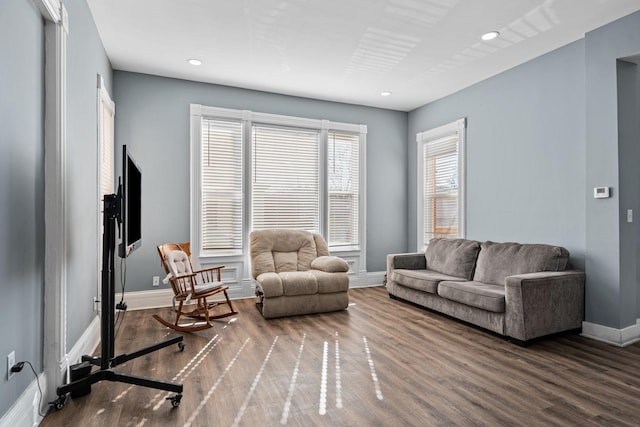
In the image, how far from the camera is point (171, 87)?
486cm

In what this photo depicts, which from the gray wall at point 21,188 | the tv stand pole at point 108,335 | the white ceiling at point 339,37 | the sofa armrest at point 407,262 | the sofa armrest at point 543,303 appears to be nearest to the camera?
the gray wall at point 21,188

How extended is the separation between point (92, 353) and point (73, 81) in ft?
7.49

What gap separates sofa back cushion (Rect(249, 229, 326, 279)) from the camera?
4.74m

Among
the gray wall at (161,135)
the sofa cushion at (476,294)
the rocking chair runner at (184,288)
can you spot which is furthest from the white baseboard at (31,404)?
the sofa cushion at (476,294)

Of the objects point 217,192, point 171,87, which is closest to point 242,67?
point 171,87

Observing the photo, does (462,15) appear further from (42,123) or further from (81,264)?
(81,264)

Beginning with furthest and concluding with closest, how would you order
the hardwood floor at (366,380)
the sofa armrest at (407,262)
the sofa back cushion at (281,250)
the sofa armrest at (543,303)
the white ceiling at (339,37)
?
1. the sofa armrest at (407,262)
2. the sofa back cushion at (281,250)
3. the sofa armrest at (543,303)
4. the white ceiling at (339,37)
5. the hardwood floor at (366,380)

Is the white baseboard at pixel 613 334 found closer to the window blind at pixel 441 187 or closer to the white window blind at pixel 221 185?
the window blind at pixel 441 187

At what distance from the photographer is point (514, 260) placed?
13.1 feet

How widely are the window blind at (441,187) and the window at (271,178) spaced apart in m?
1.08

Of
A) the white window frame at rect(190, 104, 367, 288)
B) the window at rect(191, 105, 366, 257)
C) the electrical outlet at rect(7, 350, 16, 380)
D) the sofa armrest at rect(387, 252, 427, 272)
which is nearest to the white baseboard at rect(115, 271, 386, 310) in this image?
the white window frame at rect(190, 104, 367, 288)

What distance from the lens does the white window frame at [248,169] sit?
4918mm

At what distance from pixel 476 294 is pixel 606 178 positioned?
5.40 feet

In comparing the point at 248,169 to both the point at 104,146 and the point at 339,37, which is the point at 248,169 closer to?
the point at 104,146
